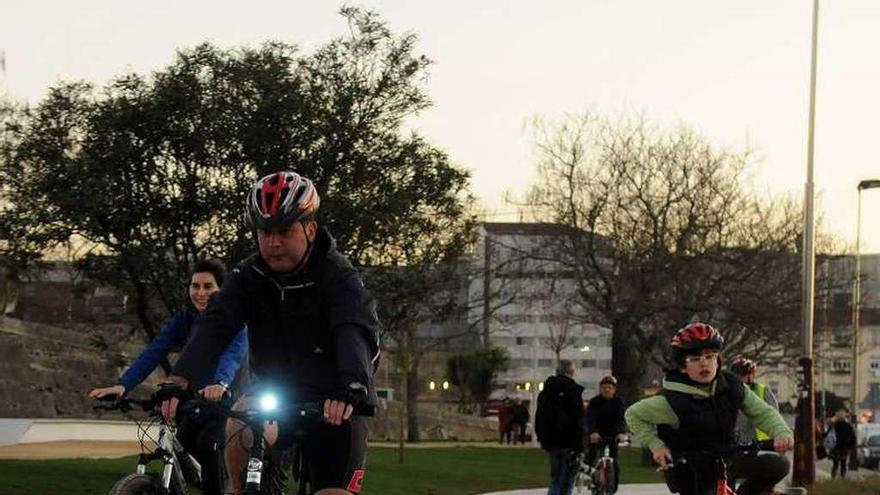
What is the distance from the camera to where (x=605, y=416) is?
20375mm

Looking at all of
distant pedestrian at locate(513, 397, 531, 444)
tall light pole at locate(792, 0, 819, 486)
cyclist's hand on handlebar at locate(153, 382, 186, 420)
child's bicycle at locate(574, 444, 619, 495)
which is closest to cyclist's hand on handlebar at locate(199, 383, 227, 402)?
cyclist's hand on handlebar at locate(153, 382, 186, 420)

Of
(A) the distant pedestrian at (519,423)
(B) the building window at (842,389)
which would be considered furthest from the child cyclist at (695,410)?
(B) the building window at (842,389)

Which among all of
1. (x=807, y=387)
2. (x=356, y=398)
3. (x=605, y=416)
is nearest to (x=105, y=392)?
(x=356, y=398)

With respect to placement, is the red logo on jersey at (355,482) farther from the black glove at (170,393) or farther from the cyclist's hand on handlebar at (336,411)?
the black glove at (170,393)

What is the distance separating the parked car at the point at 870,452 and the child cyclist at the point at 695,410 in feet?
153

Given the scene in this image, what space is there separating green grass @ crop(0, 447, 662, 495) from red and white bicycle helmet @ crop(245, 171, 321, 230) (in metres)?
11.8

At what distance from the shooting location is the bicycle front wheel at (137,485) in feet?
23.9

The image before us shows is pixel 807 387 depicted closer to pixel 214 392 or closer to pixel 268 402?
pixel 214 392

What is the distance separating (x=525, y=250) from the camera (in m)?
48.8

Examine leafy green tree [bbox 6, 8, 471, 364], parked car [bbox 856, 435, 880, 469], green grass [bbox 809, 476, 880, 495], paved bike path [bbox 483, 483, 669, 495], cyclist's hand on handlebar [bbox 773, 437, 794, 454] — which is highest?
leafy green tree [bbox 6, 8, 471, 364]

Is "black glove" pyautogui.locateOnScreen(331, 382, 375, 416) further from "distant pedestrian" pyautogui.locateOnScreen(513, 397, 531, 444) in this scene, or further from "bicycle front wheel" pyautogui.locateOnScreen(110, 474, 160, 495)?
"distant pedestrian" pyautogui.locateOnScreen(513, 397, 531, 444)

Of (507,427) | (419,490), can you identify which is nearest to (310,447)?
(419,490)

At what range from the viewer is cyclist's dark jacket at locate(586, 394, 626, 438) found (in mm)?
20328

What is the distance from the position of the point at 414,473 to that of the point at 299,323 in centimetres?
2170
